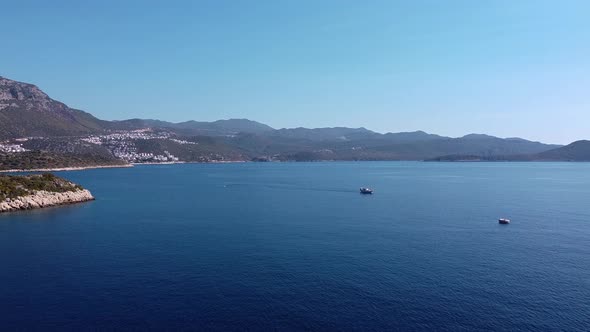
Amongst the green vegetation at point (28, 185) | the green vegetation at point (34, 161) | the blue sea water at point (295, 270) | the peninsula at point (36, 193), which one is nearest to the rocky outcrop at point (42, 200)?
the peninsula at point (36, 193)

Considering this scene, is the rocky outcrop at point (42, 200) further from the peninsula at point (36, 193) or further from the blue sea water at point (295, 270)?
the blue sea water at point (295, 270)

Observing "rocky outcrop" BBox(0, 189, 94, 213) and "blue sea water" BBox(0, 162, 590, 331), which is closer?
"blue sea water" BBox(0, 162, 590, 331)

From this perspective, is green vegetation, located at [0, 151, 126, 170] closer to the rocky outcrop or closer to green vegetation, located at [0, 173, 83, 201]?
green vegetation, located at [0, 173, 83, 201]

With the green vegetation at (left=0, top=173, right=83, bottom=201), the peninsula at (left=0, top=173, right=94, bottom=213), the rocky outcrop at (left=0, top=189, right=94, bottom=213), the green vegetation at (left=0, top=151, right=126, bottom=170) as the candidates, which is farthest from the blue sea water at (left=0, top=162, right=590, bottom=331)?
the green vegetation at (left=0, top=151, right=126, bottom=170)

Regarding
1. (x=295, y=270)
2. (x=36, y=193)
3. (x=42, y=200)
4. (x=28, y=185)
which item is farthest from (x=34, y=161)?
(x=295, y=270)

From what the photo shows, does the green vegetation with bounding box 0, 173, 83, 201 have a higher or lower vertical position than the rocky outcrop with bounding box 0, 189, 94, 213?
higher

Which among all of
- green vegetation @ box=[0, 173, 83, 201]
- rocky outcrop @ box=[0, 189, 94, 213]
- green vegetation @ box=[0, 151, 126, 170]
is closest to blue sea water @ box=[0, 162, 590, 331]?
rocky outcrop @ box=[0, 189, 94, 213]

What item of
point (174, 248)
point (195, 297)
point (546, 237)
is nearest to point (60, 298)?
point (195, 297)

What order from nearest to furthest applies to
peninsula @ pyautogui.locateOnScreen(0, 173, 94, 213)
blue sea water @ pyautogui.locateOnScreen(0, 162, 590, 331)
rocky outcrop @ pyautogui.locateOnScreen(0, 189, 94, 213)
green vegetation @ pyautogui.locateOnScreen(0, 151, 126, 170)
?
blue sea water @ pyautogui.locateOnScreen(0, 162, 590, 331)
rocky outcrop @ pyautogui.locateOnScreen(0, 189, 94, 213)
peninsula @ pyautogui.locateOnScreen(0, 173, 94, 213)
green vegetation @ pyautogui.locateOnScreen(0, 151, 126, 170)

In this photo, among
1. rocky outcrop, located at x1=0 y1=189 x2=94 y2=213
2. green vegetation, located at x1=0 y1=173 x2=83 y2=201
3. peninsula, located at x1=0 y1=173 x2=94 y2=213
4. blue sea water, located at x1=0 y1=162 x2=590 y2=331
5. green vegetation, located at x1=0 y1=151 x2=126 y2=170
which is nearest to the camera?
blue sea water, located at x1=0 y1=162 x2=590 y2=331
